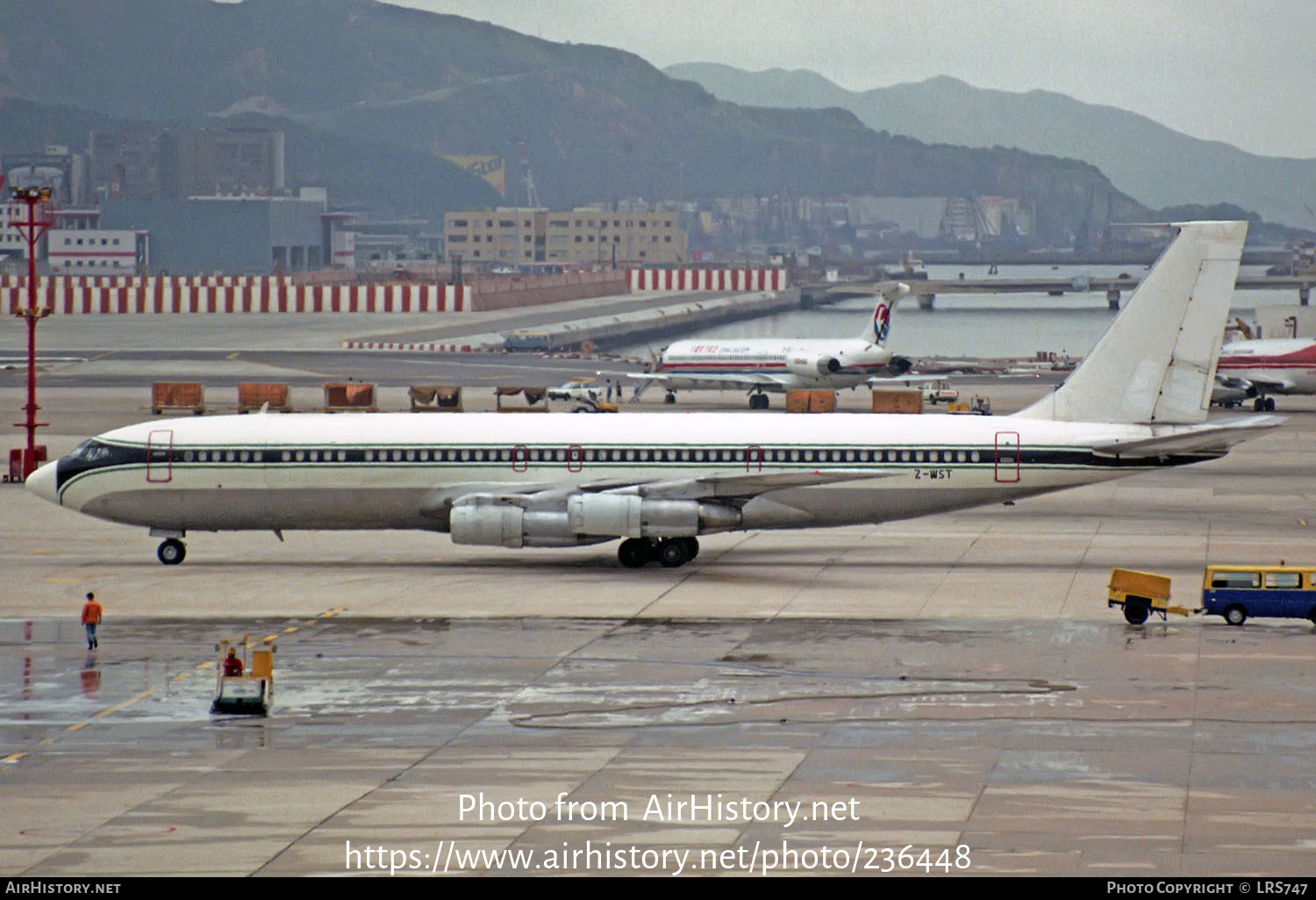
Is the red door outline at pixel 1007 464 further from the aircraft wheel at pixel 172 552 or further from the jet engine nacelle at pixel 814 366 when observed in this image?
the jet engine nacelle at pixel 814 366

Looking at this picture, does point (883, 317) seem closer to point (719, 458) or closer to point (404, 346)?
point (404, 346)

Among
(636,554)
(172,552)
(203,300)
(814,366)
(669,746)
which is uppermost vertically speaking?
(203,300)

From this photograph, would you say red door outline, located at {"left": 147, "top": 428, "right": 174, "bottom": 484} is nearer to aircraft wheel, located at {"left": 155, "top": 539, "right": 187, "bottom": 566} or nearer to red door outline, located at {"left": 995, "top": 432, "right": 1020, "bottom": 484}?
aircraft wheel, located at {"left": 155, "top": 539, "right": 187, "bottom": 566}

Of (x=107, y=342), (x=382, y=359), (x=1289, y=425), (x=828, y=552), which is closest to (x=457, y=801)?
(x=828, y=552)

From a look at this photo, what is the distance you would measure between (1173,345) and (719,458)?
12429 mm

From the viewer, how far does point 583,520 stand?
44.5m

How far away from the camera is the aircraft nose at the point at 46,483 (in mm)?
48062

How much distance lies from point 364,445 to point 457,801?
78.0 ft

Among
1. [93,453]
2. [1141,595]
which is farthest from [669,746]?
[93,453]

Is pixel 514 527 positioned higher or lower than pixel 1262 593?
lower

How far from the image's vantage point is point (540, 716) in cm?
2939

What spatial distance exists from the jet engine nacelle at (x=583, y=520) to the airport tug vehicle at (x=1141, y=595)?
10971mm

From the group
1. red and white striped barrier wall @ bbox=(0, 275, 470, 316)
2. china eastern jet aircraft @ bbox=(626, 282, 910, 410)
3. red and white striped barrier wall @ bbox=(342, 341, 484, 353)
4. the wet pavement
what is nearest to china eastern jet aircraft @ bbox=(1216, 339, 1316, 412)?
china eastern jet aircraft @ bbox=(626, 282, 910, 410)

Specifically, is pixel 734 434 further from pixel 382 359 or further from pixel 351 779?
pixel 382 359
